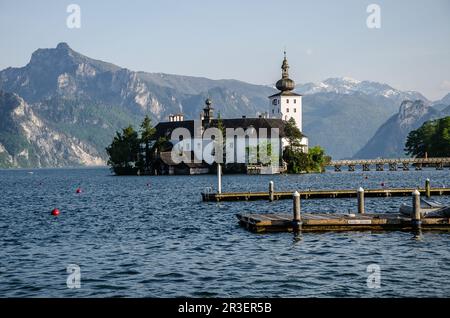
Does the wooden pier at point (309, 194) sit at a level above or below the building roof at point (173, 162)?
below

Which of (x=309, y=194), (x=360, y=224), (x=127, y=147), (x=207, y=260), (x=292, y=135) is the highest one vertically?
(x=292, y=135)

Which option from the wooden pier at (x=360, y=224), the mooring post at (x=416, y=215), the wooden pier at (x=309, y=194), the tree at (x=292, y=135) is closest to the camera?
the mooring post at (x=416, y=215)

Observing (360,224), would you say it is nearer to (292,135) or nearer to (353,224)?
(353,224)

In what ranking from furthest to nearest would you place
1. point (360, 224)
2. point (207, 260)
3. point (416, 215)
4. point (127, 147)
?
point (127, 147) → point (360, 224) → point (416, 215) → point (207, 260)

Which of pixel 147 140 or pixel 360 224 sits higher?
pixel 147 140

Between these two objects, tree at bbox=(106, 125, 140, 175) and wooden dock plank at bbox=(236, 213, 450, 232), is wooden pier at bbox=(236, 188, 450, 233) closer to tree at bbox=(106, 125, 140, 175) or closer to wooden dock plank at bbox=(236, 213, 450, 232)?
wooden dock plank at bbox=(236, 213, 450, 232)

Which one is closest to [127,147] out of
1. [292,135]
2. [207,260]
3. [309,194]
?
[292,135]

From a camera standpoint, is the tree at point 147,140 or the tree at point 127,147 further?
the tree at point 127,147

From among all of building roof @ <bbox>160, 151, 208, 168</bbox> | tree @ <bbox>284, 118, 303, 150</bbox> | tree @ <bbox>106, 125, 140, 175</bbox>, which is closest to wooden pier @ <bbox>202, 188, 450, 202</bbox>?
tree @ <bbox>284, 118, 303, 150</bbox>

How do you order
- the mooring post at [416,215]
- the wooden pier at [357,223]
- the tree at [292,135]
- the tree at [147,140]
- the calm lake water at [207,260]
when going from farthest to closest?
1. the tree at [147,140]
2. the tree at [292,135]
3. the wooden pier at [357,223]
4. the mooring post at [416,215]
5. the calm lake water at [207,260]

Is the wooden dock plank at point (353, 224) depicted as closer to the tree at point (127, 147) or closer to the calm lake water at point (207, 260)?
the calm lake water at point (207, 260)

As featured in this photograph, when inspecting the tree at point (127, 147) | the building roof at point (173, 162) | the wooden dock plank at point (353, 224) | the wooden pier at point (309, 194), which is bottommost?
the wooden dock plank at point (353, 224)

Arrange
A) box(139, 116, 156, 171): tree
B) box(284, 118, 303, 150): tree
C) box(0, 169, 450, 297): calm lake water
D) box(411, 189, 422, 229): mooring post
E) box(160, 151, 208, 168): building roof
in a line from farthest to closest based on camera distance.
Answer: box(160, 151, 208, 168): building roof → box(139, 116, 156, 171): tree → box(284, 118, 303, 150): tree → box(411, 189, 422, 229): mooring post → box(0, 169, 450, 297): calm lake water

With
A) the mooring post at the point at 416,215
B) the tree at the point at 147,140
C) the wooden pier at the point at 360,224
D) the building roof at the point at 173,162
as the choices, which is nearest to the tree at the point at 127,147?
the tree at the point at 147,140
